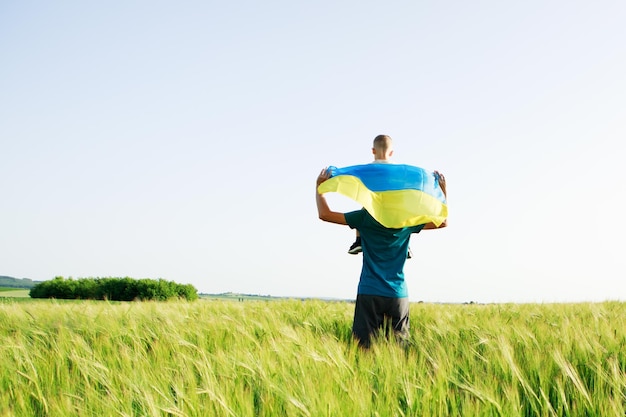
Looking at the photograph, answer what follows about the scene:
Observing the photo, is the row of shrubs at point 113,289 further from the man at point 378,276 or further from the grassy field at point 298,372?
the man at point 378,276

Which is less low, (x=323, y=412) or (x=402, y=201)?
(x=402, y=201)

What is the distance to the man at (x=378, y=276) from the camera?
3703mm

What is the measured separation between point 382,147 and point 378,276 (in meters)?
1.03

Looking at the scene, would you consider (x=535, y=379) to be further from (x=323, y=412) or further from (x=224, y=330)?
(x=224, y=330)

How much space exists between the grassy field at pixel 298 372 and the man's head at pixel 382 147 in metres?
1.49

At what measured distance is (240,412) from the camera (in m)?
1.98

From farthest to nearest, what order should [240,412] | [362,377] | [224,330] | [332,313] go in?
1. [332,313]
2. [224,330]
3. [362,377]
4. [240,412]

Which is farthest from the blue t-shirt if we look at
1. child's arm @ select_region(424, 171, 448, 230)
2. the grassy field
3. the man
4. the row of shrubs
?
the row of shrubs

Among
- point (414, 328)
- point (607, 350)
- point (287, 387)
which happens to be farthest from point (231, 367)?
point (414, 328)

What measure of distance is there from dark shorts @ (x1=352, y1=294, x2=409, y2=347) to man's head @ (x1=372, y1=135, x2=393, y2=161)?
113cm

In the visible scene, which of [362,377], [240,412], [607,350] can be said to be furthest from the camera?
[607,350]

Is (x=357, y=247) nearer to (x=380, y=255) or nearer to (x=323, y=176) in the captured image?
(x=380, y=255)

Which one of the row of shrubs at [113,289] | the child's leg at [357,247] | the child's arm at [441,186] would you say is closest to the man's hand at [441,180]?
the child's arm at [441,186]

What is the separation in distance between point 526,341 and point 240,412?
2396 mm
